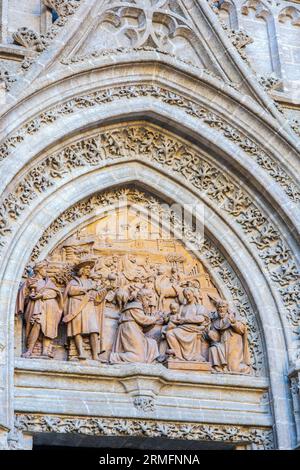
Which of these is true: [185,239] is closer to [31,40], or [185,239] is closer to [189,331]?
[189,331]

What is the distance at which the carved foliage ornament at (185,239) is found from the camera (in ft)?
41.6

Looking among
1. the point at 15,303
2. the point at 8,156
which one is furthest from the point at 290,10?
the point at 15,303

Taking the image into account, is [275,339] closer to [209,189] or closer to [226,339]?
[226,339]

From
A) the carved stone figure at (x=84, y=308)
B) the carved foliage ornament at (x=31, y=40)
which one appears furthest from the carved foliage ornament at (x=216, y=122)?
the carved stone figure at (x=84, y=308)

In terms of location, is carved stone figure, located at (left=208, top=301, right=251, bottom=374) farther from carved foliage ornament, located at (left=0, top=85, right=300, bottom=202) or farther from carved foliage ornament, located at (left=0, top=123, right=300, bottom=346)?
carved foliage ornament, located at (left=0, top=85, right=300, bottom=202)

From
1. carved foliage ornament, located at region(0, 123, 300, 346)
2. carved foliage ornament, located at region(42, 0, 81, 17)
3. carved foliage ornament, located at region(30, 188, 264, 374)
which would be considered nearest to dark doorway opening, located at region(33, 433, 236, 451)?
carved foliage ornament, located at region(30, 188, 264, 374)

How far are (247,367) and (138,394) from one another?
1567mm

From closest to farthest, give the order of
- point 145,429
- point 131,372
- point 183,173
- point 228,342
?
point 145,429 < point 131,372 < point 228,342 < point 183,173

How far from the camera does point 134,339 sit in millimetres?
12141

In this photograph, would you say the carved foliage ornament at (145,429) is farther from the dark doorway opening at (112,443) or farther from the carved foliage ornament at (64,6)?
the carved foliage ornament at (64,6)

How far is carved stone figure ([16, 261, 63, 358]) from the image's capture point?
11.8 metres

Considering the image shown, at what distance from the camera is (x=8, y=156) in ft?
39.7

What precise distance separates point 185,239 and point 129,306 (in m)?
1.46

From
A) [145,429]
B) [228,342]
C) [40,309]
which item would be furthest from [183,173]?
[145,429]
